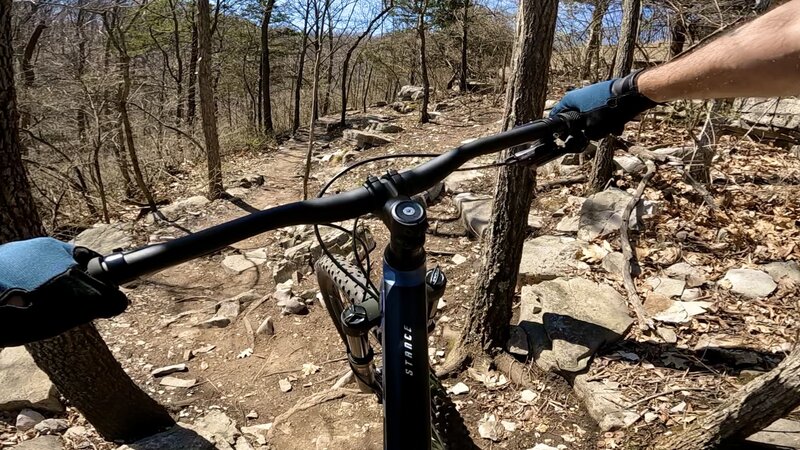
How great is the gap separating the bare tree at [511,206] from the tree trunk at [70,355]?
2.12 metres

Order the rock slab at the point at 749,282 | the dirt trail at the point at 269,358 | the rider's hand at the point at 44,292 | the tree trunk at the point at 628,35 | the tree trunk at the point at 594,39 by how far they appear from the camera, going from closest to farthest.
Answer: the rider's hand at the point at 44,292, the dirt trail at the point at 269,358, the rock slab at the point at 749,282, the tree trunk at the point at 628,35, the tree trunk at the point at 594,39

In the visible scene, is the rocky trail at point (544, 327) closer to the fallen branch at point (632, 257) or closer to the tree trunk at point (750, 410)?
the fallen branch at point (632, 257)

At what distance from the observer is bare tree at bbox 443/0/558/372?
9.89 feet

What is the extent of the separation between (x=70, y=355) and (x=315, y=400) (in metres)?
1.58

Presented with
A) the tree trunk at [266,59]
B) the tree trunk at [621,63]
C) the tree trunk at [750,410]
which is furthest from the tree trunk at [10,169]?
the tree trunk at [266,59]

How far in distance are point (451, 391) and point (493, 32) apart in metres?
15.6

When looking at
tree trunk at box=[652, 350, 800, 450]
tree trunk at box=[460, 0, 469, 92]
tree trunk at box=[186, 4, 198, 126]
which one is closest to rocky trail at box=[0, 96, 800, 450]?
tree trunk at box=[652, 350, 800, 450]

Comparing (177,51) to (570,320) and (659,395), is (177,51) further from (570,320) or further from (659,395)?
(659,395)

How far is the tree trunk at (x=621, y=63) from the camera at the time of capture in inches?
203

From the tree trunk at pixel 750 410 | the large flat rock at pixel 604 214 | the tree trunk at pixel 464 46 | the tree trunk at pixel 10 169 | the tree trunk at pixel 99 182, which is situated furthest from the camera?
the tree trunk at pixel 464 46

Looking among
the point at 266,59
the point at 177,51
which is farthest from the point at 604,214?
the point at 177,51

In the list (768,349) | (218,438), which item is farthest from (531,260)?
(218,438)

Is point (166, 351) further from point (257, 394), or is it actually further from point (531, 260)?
point (531, 260)

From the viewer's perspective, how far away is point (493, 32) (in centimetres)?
1648
